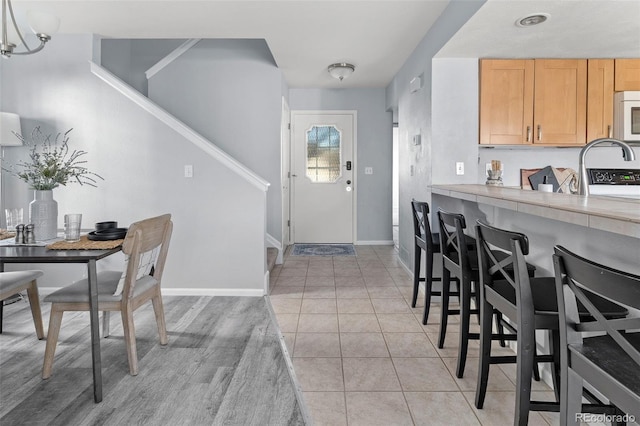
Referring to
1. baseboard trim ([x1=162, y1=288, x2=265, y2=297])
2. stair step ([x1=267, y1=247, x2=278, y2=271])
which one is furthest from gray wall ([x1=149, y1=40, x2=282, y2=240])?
baseboard trim ([x1=162, y1=288, x2=265, y2=297])

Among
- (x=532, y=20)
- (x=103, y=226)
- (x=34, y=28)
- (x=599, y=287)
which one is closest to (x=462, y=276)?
(x=599, y=287)

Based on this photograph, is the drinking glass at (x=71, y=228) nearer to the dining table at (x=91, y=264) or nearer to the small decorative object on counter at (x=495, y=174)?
the dining table at (x=91, y=264)

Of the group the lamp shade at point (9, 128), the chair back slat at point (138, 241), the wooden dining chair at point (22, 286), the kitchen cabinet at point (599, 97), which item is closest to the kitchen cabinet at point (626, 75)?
the kitchen cabinet at point (599, 97)

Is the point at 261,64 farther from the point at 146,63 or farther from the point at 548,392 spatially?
the point at 548,392

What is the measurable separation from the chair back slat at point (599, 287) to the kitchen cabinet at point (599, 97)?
3124mm

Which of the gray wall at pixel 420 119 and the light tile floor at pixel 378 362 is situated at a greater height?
the gray wall at pixel 420 119

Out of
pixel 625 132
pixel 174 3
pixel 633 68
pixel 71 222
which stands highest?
pixel 174 3

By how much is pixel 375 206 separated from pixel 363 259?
1316 millimetres

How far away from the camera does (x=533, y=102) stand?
368 centimetres

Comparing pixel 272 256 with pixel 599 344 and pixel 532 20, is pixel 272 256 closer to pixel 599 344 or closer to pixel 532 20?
pixel 532 20

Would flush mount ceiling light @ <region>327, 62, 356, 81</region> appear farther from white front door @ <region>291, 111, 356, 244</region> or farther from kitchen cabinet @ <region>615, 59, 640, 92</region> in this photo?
kitchen cabinet @ <region>615, 59, 640, 92</region>

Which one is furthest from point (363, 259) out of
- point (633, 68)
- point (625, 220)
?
point (625, 220)

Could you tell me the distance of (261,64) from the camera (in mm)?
4957

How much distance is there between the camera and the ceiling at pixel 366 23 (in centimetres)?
276
